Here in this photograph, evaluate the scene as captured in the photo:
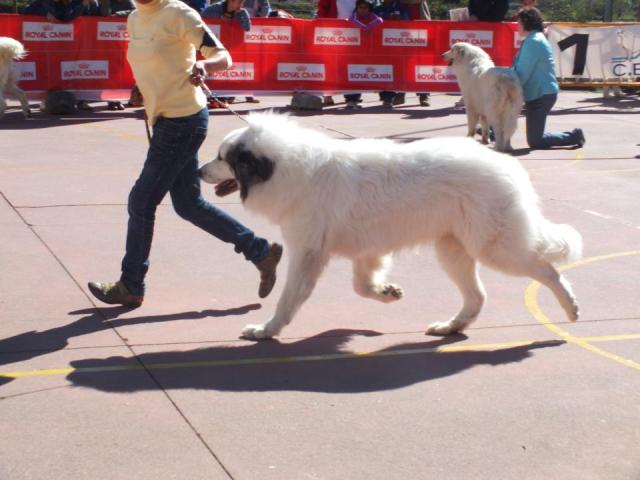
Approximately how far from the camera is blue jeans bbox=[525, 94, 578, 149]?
1325 centimetres

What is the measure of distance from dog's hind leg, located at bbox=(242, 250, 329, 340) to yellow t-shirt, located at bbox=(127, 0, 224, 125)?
1.27m

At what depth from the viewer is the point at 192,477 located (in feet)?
13.6

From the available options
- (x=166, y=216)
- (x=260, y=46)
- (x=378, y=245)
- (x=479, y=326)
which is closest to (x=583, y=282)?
(x=479, y=326)

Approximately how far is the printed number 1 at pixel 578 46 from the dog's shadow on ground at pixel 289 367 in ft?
49.1

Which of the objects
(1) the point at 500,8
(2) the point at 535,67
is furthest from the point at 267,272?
(1) the point at 500,8

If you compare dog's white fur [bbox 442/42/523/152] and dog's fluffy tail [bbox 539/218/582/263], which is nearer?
dog's fluffy tail [bbox 539/218/582/263]

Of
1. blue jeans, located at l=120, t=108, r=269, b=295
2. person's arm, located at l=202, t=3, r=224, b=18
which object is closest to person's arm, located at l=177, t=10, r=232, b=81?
blue jeans, located at l=120, t=108, r=269, b=295

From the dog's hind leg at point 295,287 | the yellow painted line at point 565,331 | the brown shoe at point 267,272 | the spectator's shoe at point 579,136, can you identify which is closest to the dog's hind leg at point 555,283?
the yellow painted line at point 565,331

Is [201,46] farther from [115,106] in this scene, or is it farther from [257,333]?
[115,106]

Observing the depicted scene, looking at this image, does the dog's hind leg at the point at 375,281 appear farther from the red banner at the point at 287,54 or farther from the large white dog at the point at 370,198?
the red banner at the point at 287,54

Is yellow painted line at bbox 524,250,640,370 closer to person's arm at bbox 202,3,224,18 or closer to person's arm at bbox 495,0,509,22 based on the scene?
person's arm at bbox 202,3,224,18

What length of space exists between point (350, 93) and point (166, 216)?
392 inches

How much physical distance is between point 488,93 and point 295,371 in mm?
8709

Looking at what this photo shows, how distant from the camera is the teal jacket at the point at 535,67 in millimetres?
12969
